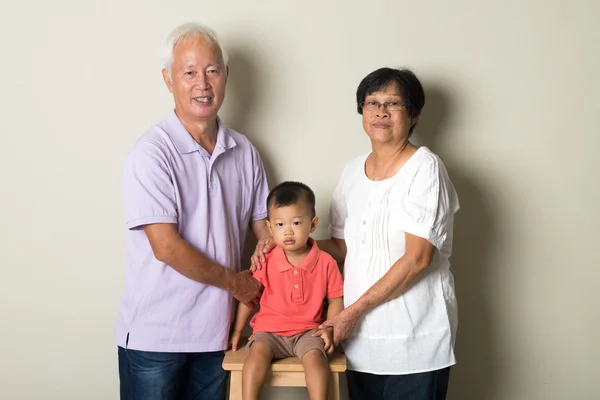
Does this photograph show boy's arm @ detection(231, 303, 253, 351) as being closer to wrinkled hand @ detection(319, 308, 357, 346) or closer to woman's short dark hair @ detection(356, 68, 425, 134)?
wrinkled hand @ detection(319, 308, 357, 346)

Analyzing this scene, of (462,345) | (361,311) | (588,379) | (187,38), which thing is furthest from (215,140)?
(588,379)

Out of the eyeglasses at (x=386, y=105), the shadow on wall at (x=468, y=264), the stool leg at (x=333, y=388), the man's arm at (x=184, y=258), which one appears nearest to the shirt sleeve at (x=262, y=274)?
the man's arm at (x=184, y=258)

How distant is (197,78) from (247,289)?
2.54ft

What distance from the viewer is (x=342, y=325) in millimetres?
2084

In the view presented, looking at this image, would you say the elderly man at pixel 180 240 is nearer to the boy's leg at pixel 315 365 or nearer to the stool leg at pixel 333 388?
the boy's leg at pixel 315 365

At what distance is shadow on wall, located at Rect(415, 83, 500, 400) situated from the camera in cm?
262

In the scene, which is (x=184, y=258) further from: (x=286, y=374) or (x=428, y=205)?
(x=428, y=205)

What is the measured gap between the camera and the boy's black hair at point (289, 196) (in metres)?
2.19

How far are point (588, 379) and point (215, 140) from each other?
6.37 ft

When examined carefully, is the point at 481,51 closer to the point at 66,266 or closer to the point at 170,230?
the point at 170,230

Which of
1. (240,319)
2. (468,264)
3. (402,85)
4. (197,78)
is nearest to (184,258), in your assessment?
(240,319)

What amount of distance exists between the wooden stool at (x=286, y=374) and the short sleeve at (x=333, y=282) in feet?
0.78

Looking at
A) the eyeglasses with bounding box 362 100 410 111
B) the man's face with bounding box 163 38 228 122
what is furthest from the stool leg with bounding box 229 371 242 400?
the eyeglasses with bounding box 362 100 410 111

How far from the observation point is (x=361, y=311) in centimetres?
206
